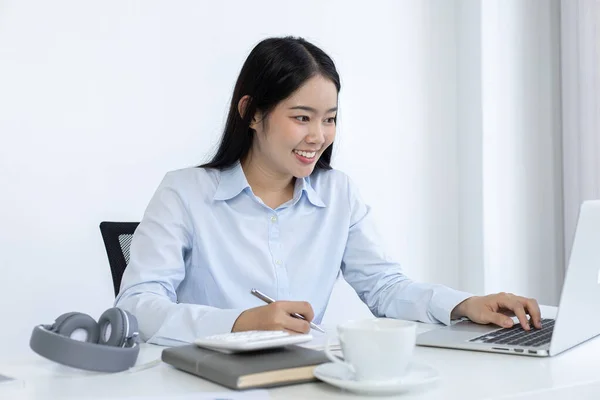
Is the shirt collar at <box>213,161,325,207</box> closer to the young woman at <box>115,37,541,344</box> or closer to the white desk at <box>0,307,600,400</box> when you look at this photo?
the young woman at <box>115,37,541,344</box>

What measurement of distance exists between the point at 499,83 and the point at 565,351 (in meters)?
2.37

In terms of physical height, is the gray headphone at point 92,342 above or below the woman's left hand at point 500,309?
above

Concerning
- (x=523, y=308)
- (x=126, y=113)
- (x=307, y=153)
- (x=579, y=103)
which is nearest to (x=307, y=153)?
(x=307, y=153)

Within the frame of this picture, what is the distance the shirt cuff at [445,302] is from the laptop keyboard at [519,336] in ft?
0.45

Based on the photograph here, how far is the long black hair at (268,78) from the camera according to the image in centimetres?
176

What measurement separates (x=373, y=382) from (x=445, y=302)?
659 millimetres

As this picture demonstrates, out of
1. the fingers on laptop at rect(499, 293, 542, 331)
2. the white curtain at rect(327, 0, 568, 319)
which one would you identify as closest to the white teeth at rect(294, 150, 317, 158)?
the fingers on laptop at rect(499, 293, 542, 331)

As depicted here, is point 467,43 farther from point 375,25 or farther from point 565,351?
point 565,351

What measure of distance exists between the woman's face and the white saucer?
867 millimetres

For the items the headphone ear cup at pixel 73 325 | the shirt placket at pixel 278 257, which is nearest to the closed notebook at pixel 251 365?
the headphone ear cup at pixel 73 325

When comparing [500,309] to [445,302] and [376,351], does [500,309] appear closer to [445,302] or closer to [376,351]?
[445,302]

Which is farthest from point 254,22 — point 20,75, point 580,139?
point 580,139

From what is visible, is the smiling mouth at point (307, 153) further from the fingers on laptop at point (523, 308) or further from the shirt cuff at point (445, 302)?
the fingers on laptop at point (523, 308)

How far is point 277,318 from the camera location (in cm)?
121
